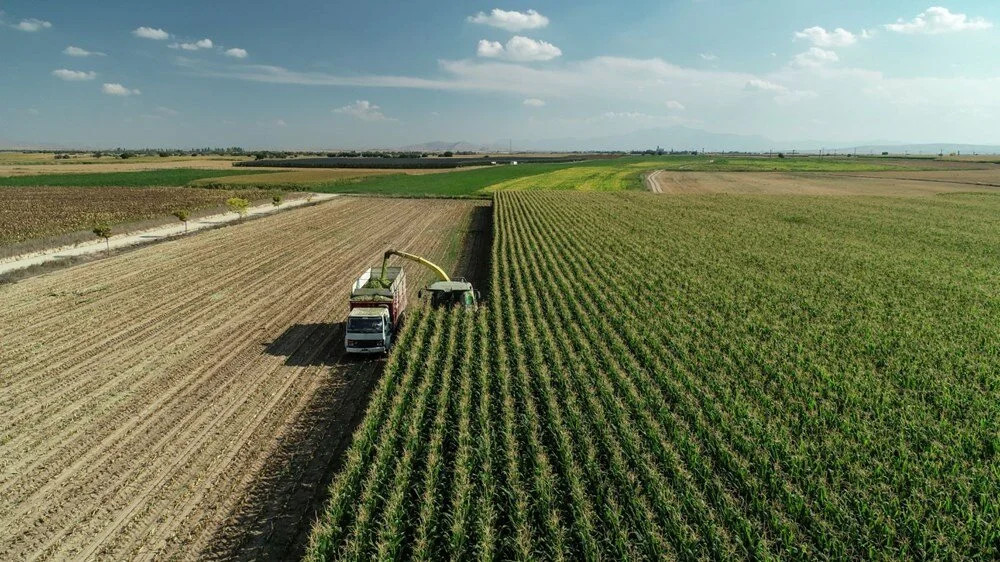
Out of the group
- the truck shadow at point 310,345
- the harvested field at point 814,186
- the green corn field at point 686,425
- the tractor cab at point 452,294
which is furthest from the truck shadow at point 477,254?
the harvested field at point 814,186

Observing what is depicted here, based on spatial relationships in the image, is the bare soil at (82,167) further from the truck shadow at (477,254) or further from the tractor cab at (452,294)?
the tractor cab at (452,294)

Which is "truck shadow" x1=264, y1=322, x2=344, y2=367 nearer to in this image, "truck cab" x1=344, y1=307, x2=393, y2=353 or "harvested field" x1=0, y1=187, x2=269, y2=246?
"truck cab" x1=344, y1=307, x2=393, y2=353

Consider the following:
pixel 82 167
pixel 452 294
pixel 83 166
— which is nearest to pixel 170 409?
pixel 452 294

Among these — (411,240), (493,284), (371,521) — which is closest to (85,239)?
(411,240)

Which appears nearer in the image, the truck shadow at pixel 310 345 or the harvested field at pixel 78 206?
the truck shadow at pixel 310 345

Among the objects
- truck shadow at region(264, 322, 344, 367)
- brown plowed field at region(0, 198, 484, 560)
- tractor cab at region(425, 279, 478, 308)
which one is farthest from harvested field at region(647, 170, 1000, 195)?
brown plowed field at region(0, 198, 484, 560)

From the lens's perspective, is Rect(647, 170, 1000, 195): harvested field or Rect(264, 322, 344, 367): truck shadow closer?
Rect(264, 322, 344, 367): truck shadow
